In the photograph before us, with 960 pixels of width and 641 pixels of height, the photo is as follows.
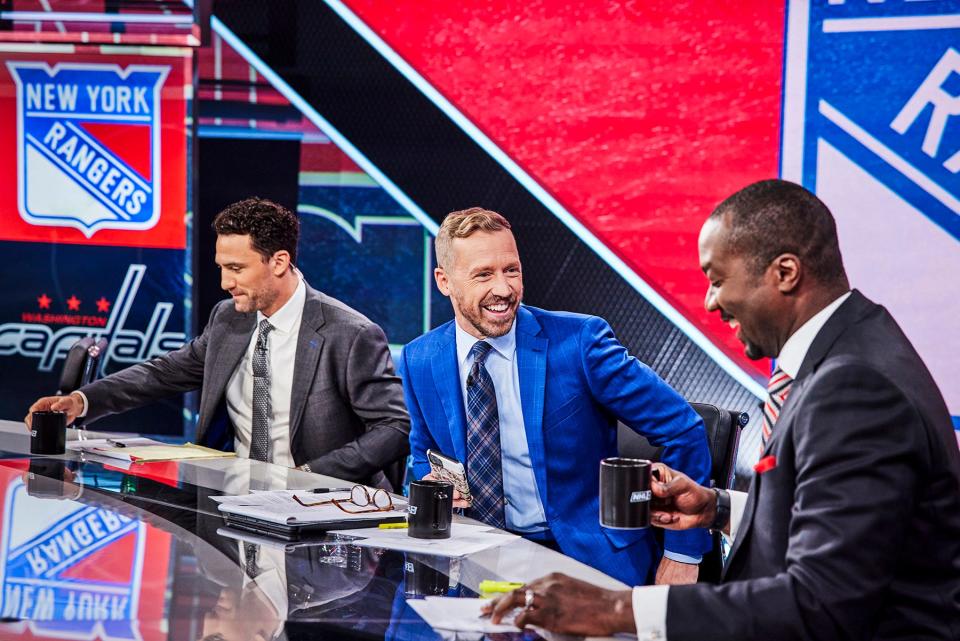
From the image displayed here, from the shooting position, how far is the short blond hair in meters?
2.66

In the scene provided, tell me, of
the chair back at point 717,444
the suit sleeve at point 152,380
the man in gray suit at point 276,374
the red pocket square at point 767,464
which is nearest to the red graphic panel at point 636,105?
the man in gray suit at point 276,374

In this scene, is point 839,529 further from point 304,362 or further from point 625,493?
point 304,362

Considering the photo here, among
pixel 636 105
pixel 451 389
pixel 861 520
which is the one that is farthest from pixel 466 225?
pixel 636 105

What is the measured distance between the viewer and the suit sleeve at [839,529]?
1335mm

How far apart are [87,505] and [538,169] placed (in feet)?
9.43

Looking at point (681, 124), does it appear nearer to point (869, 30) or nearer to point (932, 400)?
point (869, 30)

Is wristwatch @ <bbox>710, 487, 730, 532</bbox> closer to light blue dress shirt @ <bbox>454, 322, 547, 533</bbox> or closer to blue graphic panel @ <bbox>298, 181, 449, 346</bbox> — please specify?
light blue dress shirt @ <bbox>454, 322, 547, 533</bbox>

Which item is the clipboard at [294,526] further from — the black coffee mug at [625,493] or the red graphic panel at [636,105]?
the red graphic panel at [636,105]

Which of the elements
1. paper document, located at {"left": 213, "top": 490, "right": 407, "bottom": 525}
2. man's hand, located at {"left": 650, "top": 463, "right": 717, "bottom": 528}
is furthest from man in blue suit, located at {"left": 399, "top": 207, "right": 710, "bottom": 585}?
man's hand, located at {"left": 650, "top": 463, "right": 717, "bottom": 528}

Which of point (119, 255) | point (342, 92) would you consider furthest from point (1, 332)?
point (342, 92)

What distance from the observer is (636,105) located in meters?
4.53

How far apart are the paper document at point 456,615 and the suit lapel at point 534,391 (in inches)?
36.1

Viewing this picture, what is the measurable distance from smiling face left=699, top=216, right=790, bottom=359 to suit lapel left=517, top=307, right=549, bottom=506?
92 cm

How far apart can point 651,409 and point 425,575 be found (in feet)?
3.04
